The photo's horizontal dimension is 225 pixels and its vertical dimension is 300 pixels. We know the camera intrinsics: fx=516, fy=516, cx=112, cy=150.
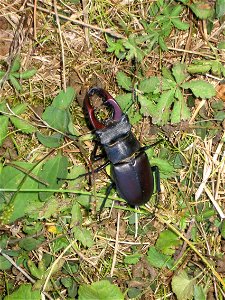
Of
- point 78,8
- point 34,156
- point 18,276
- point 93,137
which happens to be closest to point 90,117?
point 93,137

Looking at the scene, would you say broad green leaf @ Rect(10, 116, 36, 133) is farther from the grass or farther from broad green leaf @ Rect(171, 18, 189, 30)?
broad green leaf @ Rect(171, 18, 189, 30)

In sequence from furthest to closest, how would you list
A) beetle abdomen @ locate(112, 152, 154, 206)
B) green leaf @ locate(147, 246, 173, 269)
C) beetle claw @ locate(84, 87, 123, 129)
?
green leaf @ locate(147, 246, 173, 269)
beetle abdomen @ locate(112, 152, 154, 206)
beetle claw @ locate(84, 87, 123, 129)

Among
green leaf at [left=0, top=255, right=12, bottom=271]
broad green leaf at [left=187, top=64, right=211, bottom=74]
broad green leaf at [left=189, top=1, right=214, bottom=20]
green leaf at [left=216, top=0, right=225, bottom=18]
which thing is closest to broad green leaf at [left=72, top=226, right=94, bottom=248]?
green leaf at [left=0, top=255, right=12, bottom=271]

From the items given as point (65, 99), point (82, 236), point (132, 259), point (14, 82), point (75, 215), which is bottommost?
point (132, 259)

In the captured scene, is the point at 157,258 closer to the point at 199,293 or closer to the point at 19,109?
the point at 199,293

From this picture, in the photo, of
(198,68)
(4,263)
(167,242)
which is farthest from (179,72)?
(4,263)

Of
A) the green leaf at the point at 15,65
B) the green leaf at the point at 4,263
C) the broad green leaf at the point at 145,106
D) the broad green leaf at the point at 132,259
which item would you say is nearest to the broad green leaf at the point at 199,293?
the broad green leaf at the point at 132,259

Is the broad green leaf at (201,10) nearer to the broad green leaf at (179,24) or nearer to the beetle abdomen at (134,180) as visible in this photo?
the broad green leaf at (179,24)
